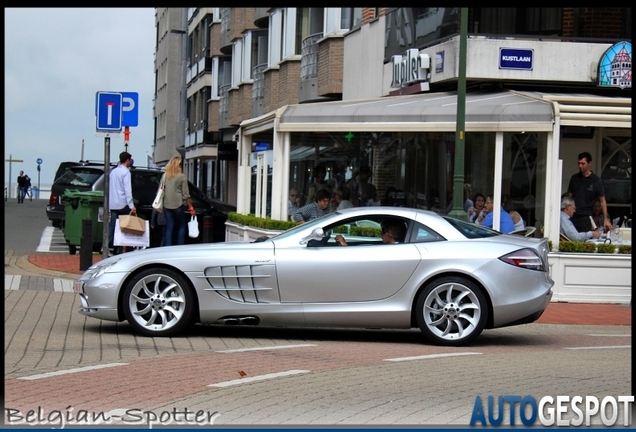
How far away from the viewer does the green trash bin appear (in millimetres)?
20031

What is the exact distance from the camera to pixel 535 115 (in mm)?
15852

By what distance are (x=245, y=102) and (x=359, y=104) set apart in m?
21.9

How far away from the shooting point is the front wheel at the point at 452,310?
9.95 m

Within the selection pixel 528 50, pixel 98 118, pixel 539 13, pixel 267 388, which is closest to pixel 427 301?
pixel 267 388

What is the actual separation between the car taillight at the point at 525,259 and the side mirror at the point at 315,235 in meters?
1.71

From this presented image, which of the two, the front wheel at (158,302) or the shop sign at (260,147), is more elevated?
the shop sign at (260,147)

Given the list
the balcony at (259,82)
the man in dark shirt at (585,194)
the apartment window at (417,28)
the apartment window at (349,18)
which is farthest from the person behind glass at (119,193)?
the balcony at (259,82)

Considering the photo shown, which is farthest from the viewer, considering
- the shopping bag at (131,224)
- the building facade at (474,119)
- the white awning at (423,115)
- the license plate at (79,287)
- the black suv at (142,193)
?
the black suv at (142,193)

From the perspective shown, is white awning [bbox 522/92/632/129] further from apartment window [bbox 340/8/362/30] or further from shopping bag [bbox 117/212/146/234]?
apartment window [bbox 340/8/362/30]

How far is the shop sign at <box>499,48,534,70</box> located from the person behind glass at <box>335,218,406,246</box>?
924cm

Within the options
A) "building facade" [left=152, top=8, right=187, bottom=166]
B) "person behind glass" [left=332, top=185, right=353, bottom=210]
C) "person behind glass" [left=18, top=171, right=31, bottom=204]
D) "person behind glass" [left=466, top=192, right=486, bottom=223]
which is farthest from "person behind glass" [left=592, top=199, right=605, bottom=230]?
"building facade" [left=152, top=8, right=187, bottom=166]

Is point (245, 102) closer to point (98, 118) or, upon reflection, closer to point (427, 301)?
point (98, 118)

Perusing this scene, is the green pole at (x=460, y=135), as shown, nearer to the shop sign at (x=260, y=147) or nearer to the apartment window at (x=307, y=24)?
the shop sign at (x=260, y=147)

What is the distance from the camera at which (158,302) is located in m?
10.1
